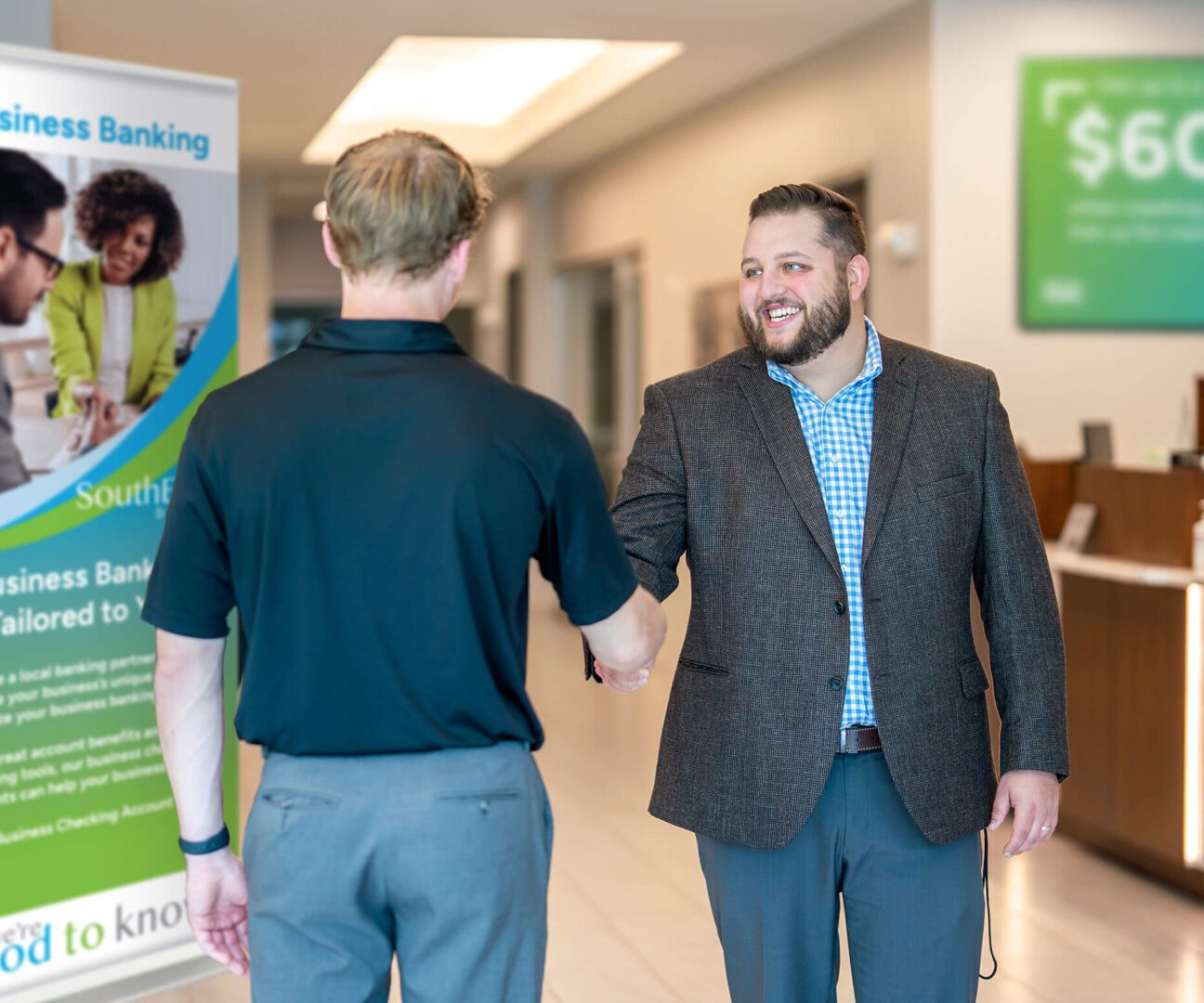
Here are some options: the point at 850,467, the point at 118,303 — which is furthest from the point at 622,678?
the point at 118,303

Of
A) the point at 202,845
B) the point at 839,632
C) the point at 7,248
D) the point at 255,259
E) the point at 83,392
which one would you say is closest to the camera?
the point at 202,845

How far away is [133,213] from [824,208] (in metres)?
2.12

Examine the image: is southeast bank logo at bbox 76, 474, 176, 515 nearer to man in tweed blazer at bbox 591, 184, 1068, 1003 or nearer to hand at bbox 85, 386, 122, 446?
hand at bbox 85, 386, 122, 446

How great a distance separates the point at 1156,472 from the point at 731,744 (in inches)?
135

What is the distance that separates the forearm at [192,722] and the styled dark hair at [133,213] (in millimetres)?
2240

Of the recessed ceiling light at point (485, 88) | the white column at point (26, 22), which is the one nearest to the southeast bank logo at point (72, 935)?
the white column at point (26, 22)

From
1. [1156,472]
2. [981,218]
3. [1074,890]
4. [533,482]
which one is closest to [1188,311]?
[981,218]

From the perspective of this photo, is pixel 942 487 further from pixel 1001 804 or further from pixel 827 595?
pixel 1001 804

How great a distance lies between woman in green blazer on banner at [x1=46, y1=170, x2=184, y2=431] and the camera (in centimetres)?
387

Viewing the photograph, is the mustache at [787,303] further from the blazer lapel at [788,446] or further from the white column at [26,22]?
the white column at [26,22]

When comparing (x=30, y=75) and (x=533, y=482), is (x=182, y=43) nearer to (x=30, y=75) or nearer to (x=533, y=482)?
(x=30, y=75)

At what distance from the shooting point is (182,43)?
7.68m

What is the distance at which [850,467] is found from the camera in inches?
99.0

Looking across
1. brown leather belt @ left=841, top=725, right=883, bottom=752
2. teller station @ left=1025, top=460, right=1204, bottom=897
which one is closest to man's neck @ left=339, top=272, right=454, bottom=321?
brown leather belt @ left=841, top=725, right=883, bottom=752
